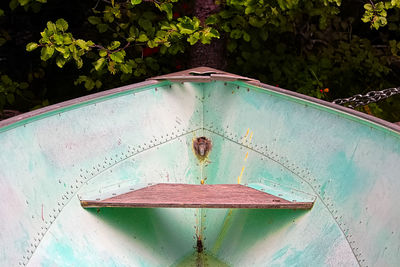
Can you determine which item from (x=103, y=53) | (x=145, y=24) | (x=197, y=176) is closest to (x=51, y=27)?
(x=103, y=53)

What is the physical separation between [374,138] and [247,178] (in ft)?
2.61

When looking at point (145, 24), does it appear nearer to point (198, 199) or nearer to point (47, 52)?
point (47, 52)

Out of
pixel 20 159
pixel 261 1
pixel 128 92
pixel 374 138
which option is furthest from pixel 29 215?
pixel 261 1

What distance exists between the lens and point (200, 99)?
127 inches

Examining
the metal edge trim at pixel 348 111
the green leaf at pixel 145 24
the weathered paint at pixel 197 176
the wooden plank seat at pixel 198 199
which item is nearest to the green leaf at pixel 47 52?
the weathered paint at pixel 197 176

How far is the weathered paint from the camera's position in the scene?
8.09ft

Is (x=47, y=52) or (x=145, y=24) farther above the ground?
(x=145, y=24)

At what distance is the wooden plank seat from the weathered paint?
0.11 meters

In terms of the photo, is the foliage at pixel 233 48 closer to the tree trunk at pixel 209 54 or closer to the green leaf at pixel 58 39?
the tree trunk at pixel 209 54

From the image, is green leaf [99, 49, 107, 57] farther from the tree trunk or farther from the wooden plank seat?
the wooden plank seat

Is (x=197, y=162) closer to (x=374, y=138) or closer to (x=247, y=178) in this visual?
(x=247, y=178)

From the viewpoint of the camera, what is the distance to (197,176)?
318 centimetres

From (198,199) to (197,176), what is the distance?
593 millimetres

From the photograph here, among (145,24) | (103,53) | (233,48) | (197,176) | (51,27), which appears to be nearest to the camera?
(197,176)
